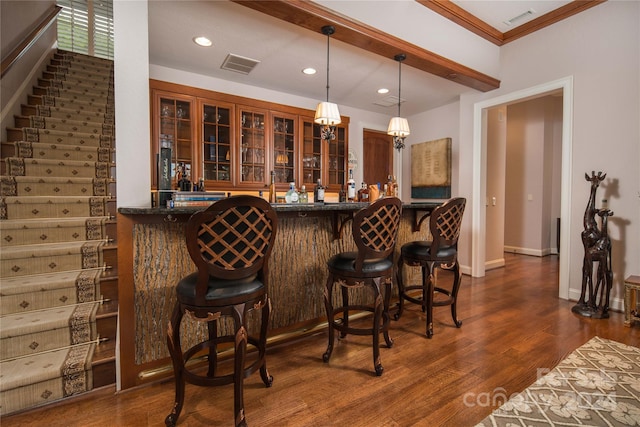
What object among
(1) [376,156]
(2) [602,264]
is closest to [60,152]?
(1) [376,156]

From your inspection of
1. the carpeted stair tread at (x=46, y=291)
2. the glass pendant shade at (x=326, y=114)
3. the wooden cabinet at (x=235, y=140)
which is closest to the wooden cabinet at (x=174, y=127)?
the wooden cabinet at (x=235, y=140)

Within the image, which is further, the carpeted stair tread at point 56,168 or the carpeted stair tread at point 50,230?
the carpeted stair tread at point 56,168

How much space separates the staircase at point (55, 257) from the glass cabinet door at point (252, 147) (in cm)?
154

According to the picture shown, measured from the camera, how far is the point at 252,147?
4145 millimetres

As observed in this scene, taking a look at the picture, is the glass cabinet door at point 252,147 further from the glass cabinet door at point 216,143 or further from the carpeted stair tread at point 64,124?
the carpeted stair tread at point 64,124

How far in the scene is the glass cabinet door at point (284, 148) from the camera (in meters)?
4.34

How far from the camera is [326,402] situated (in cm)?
158

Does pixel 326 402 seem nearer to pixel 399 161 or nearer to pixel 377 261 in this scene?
pixel 377 261

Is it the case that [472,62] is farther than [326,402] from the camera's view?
Yes

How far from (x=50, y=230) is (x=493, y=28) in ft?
16.4

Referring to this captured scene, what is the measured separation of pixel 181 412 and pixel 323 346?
1012 mm

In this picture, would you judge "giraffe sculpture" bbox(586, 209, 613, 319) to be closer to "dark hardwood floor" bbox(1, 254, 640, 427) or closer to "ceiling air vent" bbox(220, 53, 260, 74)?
"dark hardwood floor" bbox(1, 254, 640, 427)

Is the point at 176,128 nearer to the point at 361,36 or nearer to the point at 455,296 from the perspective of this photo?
the point at 361,36

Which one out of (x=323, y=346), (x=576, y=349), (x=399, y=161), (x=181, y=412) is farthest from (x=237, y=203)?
(x=399, y=161)
